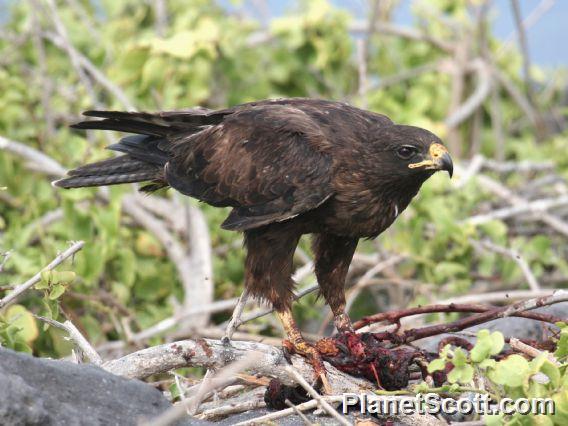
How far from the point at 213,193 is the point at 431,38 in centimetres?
488

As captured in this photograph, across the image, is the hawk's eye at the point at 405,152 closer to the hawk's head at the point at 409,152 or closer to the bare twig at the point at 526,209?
the hawk's head at the point at 409,152

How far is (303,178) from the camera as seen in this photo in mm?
4664

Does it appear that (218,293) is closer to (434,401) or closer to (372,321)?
(372,321)

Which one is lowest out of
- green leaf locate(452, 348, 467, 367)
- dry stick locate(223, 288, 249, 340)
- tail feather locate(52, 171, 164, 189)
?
dry stick locate(223, 288, 249, 340)

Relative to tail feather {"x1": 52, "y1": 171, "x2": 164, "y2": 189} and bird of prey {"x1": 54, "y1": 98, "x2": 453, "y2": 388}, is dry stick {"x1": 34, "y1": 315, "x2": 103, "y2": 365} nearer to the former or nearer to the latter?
bird of prey {"x1": 54, "y1": 98, "x2": 453, "y2": 388}

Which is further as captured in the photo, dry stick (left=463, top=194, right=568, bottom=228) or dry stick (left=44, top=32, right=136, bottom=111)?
dry stick (left=463, top=194, right=568, bottom=228)

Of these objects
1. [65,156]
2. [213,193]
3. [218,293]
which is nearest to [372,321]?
[213,193]

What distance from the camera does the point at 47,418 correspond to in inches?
127

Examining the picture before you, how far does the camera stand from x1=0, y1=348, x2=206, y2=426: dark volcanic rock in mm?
3207

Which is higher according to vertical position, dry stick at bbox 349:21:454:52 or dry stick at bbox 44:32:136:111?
dry stick at bbox 349:21:454:52

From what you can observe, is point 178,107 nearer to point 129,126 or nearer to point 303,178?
point 129,126

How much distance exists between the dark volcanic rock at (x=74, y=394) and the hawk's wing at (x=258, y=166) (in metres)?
1.39

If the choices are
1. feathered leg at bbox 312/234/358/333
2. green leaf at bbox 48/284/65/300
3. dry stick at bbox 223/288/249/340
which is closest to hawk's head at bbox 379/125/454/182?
feathered leg at bbox 312/234/358/333

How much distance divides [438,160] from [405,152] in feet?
0.61
